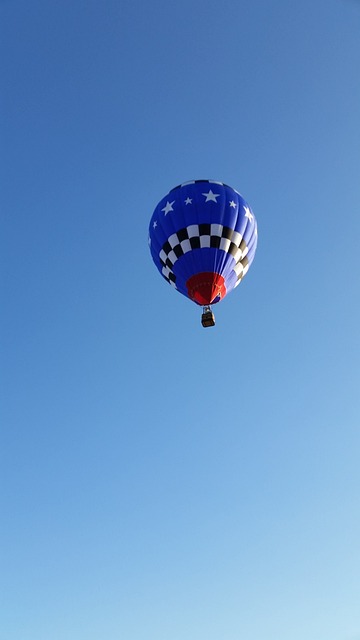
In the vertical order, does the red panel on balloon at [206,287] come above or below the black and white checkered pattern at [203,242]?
below

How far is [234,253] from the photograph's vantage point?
15680 millimetres

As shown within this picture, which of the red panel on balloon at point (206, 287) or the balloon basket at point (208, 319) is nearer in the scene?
the balloon basket at point (208, 319)

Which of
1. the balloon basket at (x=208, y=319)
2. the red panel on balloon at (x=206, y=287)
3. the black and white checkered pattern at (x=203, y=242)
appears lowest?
the balloon basket at (x=208, y=319)

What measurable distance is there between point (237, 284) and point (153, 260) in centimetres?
340

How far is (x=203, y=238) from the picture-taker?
601 inches

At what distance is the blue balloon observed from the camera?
50.1ft

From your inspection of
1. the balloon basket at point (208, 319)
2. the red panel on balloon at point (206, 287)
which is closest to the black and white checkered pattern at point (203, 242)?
the red panel on balloon at point (206, 287)

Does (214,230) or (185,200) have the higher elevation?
(185,200)

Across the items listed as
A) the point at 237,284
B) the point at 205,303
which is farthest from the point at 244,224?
the point at 205,303

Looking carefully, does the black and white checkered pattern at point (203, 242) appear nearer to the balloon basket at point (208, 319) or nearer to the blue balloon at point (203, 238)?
the blue balloon at point (203, 238)

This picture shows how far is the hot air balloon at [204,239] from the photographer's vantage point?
15.2 meters

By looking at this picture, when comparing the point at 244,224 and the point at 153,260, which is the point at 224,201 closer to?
the point at 244,224

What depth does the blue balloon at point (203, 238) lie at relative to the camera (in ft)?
50.1

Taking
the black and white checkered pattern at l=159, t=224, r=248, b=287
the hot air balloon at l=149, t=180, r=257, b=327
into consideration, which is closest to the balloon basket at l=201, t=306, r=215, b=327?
the hot air balloon at l=149, t=180, r=257, b=327
